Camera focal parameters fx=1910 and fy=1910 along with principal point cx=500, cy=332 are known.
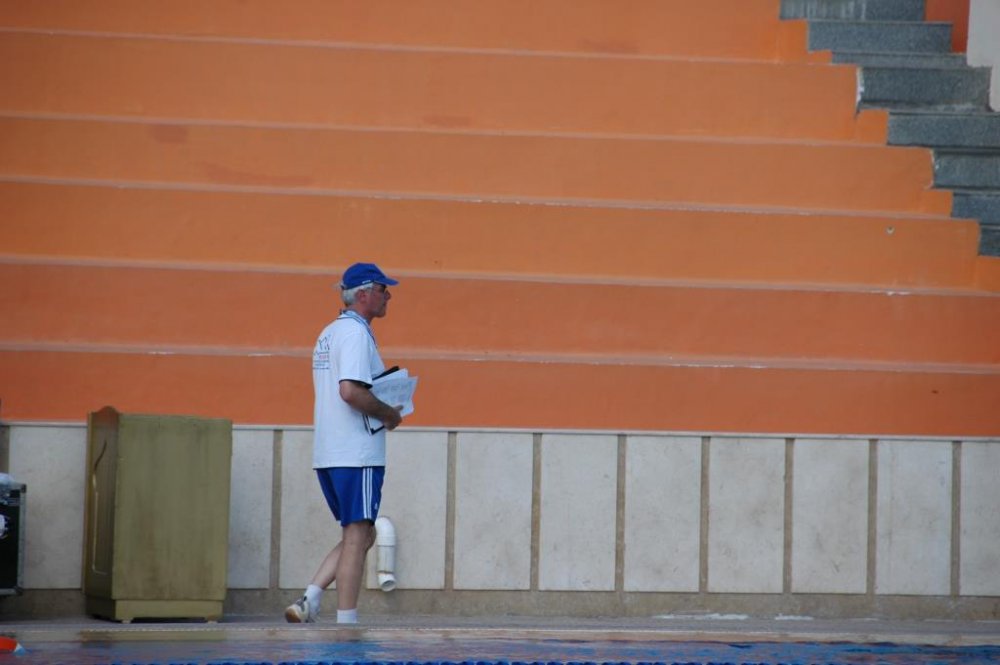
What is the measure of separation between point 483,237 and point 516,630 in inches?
115

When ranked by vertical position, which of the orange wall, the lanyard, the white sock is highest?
the orange wall

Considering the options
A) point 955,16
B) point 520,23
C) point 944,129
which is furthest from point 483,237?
point 955,16

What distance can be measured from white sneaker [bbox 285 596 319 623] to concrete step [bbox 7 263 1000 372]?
185 centimetres

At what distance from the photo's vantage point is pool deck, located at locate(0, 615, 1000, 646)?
8.38 meters

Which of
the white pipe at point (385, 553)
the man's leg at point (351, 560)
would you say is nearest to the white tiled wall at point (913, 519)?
the white pipe at point (385, 553)

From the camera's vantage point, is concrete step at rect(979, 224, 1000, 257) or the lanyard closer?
the lanyard

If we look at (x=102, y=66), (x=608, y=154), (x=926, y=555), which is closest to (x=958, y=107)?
(x=608, y=154)

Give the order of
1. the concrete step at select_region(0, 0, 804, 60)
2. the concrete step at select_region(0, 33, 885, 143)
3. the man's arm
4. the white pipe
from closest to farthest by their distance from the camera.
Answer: the man's arm
the white pipe
the concrete step at select_region(0, 33, 885, 143)
the concrete step at select_region(0, 0, 804, 60)

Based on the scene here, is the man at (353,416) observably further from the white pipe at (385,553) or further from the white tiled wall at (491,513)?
the white tiled wall at (491,513)

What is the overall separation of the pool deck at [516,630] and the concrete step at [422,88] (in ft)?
11.6

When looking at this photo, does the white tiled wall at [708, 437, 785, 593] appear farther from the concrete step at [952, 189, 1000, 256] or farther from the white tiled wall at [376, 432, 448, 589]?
the concrete step at [952, 189, 1000, 256]

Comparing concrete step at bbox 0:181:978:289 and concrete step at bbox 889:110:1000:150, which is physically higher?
concrete step at bbox 889:110:1000:150

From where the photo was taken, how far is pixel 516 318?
34.7 ft

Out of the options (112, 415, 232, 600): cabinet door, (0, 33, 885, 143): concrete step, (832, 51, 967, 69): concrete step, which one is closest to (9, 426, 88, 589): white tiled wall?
(112, 415, 232, 600): cabinet door
